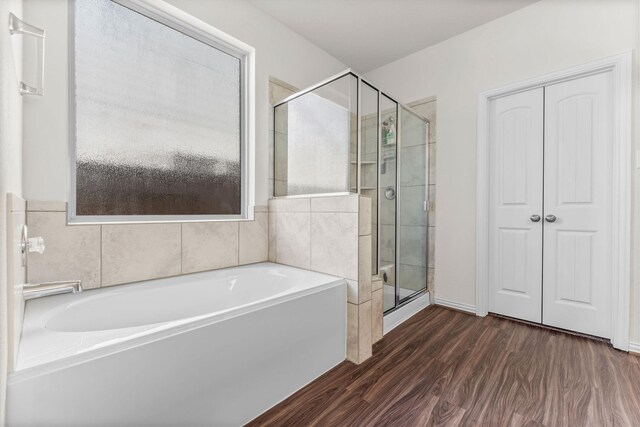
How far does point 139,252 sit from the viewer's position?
1645mm

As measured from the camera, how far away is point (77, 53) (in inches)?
60.4

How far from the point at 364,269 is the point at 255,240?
92cm

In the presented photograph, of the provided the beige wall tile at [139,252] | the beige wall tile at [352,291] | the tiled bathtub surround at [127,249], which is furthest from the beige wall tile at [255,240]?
the beige wall tile at [352,291]

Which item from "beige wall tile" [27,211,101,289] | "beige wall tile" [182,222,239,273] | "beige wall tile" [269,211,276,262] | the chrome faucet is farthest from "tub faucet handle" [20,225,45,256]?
"beige wall tile" [269,211,276,262]

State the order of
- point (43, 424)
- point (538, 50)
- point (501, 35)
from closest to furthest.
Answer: point (43, 424), point (538, 50), point (501, 35)

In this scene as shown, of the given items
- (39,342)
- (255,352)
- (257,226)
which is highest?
(257,226)

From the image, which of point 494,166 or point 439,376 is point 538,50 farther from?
point 439,376

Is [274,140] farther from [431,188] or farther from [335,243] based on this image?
[431,188]

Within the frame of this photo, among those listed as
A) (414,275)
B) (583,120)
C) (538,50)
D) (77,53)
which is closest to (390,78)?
(538,50)

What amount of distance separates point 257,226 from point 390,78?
221cm

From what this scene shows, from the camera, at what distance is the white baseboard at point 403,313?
2.14 meters

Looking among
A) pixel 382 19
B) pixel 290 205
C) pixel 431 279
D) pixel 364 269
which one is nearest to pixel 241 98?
pixel 290 205

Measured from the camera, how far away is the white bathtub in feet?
2.60

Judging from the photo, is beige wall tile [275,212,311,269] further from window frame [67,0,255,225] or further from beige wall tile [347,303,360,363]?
beige wall tile [347,303,360,363]
